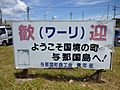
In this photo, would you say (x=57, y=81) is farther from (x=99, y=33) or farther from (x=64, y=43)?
(x=99, y=33)

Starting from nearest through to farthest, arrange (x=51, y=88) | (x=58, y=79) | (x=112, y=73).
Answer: (x=51, y=88) → (x=58, y=79) → (x=112, y=73)

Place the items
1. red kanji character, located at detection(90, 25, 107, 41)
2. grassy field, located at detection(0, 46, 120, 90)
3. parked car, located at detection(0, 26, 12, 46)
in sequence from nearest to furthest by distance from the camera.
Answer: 1. grassy field, located at detection(0, 46, 120, 90)
2. red kanji character, located at detection(90, 25, 107, 41)
3. parked car, located at detection(0, 26, 12, 46)

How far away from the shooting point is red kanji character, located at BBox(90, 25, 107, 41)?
4246 mm

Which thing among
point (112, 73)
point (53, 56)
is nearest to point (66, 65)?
point (53, 56)

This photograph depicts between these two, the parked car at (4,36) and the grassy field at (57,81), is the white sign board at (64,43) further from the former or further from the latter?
the parked car at (4,36)

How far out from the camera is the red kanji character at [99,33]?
425 centimetres

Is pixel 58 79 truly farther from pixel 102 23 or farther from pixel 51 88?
pixel 102 23

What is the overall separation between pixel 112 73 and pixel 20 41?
9.28 feet

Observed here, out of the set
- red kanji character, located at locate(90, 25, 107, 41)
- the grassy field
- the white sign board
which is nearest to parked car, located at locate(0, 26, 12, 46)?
the grassy field

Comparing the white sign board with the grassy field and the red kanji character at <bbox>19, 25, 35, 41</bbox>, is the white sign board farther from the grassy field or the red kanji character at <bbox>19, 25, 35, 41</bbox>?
the grassy field

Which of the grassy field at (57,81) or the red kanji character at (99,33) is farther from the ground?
the red kanji character at (99,33)

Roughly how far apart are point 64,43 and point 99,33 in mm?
874

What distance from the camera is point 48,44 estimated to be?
4371mm

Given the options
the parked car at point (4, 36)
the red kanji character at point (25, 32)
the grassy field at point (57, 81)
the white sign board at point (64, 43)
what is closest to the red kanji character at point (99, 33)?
the white sign board at point (64, 43)
